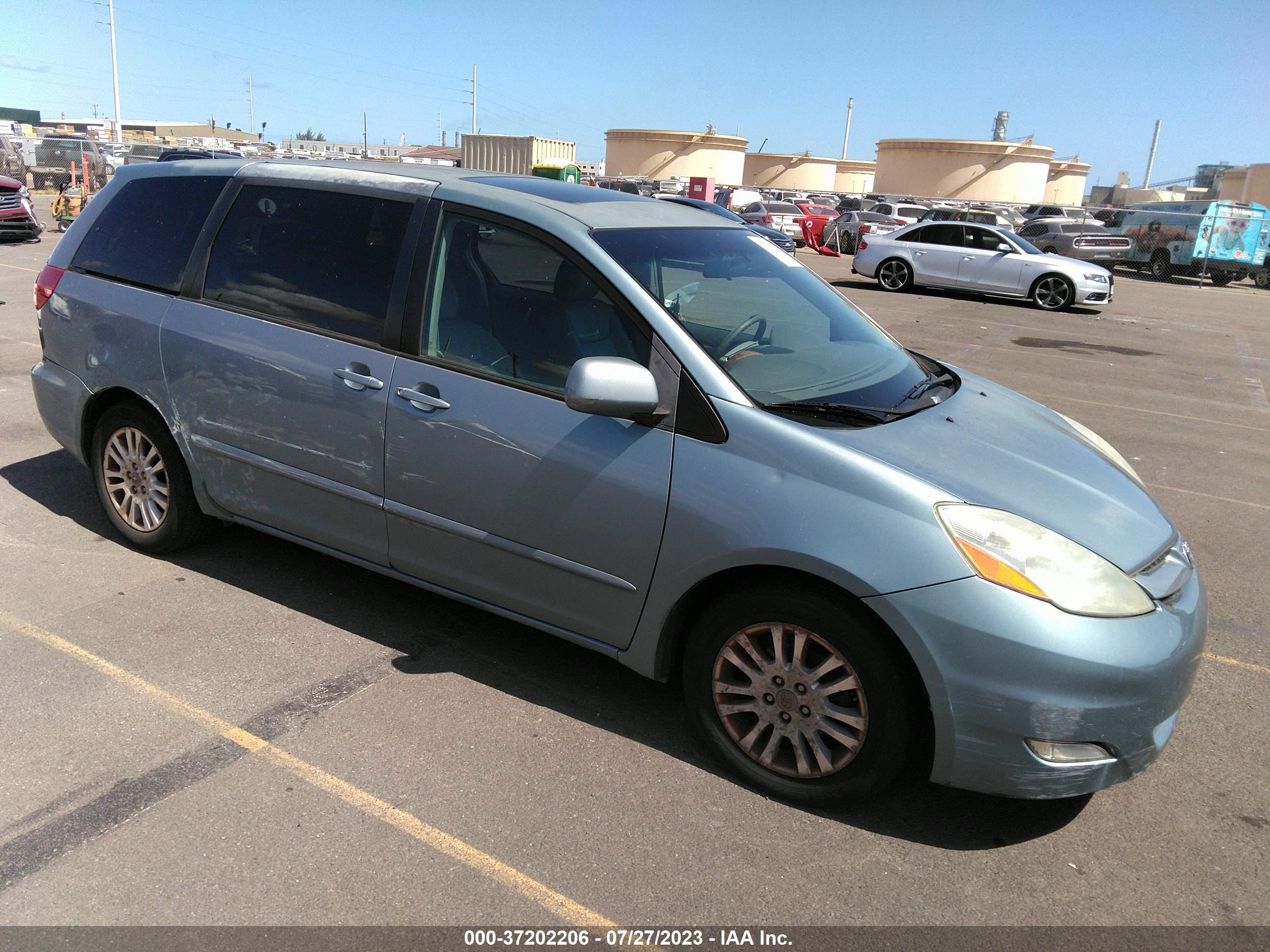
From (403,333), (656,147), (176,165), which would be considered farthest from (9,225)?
(656,147)

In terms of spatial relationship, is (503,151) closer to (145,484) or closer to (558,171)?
(558,171)

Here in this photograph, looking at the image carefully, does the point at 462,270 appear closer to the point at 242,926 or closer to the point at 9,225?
the point at 242,926

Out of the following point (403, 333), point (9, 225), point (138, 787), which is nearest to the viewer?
point (138, 787)

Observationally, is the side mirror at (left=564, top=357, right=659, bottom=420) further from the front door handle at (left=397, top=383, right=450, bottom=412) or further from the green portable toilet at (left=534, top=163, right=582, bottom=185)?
the green portable toilet at (left=534, top=163, right=582, bottom=185)

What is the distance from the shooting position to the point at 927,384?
12.6 feet

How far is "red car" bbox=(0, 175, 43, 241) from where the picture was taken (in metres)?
18.0

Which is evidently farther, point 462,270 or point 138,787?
point 462,270

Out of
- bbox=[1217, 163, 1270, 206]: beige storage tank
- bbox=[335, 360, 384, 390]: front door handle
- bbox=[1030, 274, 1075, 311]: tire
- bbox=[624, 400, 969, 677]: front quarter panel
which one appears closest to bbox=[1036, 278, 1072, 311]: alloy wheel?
→ bbox=[1030, 274, 1075, 311]: tire

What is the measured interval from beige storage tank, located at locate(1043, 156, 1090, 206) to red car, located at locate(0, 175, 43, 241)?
64012mm

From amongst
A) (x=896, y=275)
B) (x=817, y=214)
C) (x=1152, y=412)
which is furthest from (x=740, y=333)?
(x=817, y=214)

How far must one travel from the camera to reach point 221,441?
4.10 metres

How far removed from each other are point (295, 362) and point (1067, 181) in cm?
7550

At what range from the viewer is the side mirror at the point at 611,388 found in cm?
300

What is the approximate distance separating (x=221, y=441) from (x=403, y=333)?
1.08 meters
